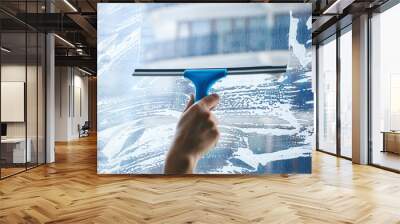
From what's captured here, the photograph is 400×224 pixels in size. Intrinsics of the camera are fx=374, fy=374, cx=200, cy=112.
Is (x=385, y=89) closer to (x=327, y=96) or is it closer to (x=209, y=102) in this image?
(x=327, y=96)

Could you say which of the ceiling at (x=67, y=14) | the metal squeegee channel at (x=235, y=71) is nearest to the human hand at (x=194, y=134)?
the metal squeegee channel at (x=235, y=71)

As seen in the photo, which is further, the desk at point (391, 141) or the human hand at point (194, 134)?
the desk at point (391, 141)

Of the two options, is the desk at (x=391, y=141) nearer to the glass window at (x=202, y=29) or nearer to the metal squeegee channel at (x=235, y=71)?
the metal squeegee channel at (x=235, y=71)

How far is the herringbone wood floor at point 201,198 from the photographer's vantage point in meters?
3.79

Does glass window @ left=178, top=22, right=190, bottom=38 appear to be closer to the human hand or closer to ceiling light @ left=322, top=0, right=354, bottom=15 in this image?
the human hand

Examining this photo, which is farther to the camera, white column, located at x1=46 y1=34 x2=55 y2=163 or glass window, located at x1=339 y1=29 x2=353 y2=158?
glass window, located at x1=339 y1=29 x2=353 y2=158

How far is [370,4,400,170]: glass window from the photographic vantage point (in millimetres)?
6852

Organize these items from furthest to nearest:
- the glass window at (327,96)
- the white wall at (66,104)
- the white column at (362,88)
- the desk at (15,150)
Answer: the white wall at (66,104)
the glass window at (327,96)
the white column at (362,88)
the desk at (15,150)

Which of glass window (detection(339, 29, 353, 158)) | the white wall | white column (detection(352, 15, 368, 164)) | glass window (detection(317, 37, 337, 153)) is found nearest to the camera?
white column (detection(352, 15, 368, 164))

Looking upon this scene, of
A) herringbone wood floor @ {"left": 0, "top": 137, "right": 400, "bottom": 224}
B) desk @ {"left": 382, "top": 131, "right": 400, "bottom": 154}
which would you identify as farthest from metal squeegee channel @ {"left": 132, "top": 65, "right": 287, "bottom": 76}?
desk @ {"left": 382, "top": 131, "right": 400, "bottom": 154}

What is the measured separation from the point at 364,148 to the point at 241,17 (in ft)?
13.2

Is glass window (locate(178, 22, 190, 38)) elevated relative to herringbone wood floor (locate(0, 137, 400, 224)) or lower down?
elevated

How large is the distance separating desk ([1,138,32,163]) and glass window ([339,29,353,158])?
6.91m

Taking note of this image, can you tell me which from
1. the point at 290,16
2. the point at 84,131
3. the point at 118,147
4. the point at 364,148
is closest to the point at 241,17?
the point at 290,16
